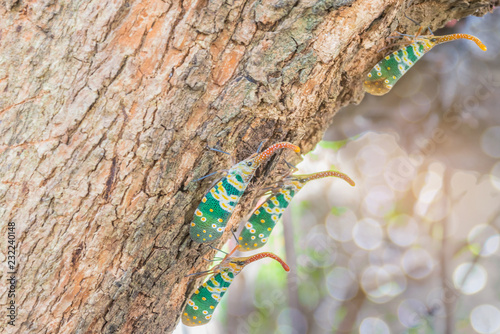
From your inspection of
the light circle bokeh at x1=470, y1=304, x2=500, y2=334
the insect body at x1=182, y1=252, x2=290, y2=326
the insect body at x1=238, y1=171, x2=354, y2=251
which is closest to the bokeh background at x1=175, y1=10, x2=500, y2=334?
the light circle bokeh at x1=470, y1=304, x2=500, y2=334

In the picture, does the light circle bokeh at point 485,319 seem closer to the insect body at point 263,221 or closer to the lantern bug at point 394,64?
the insect body at point 263,221

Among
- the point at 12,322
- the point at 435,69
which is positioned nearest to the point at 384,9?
the point at 12,322

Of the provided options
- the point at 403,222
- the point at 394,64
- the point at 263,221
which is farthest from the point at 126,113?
the point at 403,222

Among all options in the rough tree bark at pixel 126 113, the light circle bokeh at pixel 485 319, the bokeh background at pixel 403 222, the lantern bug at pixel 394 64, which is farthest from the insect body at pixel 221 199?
the light circle bokeh at pixel 485 319

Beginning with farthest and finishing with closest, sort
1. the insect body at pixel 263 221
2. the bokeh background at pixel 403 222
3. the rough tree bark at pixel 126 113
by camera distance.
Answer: the bokeh background at pixel 403 222, the insect body at pixel 263 221, the rough tree bark at pixel 126 113

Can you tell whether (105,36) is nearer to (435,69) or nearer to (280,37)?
(280,37)

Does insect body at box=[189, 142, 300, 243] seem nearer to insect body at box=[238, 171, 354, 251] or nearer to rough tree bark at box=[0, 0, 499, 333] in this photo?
rough tree bark at box=[0, 0, 499, 333]
